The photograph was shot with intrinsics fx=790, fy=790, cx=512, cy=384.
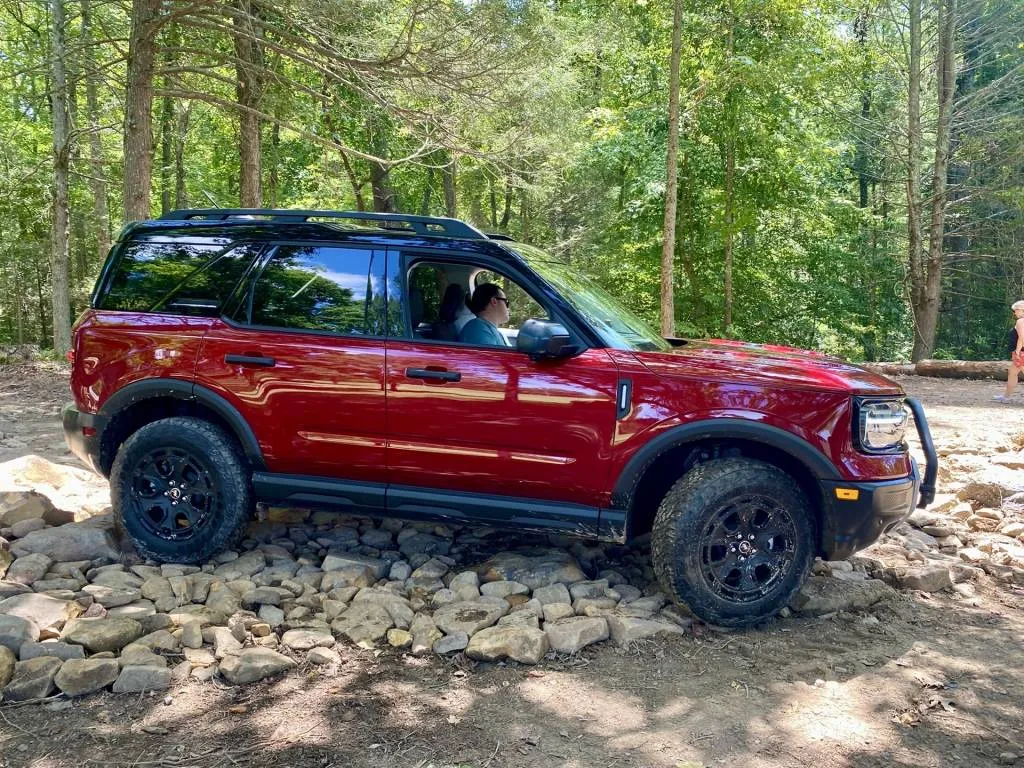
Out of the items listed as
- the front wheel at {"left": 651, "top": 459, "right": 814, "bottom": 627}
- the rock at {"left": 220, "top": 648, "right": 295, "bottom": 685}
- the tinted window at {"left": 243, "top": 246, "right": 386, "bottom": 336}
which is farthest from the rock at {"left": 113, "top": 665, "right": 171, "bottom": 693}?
the front wheel at {"left": 651, "top": 459, "right": 814, "bottom": 627}

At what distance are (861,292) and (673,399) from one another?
87.7ft

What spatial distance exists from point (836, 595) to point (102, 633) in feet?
12.5

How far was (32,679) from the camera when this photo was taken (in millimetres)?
3320

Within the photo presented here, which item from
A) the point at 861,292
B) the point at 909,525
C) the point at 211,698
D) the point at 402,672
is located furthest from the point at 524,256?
the point at 861,292

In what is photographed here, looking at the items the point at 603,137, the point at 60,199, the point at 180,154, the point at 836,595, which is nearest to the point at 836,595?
the point at 836,595

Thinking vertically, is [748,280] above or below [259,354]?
above

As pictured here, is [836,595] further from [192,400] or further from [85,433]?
[85,433]

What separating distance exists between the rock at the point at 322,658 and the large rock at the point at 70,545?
5.81ft

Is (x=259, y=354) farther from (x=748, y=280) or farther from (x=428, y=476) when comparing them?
(x=748, y=280)

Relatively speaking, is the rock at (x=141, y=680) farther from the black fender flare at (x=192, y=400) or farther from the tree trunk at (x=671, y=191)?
the tree trunk at (x=671, y=191)

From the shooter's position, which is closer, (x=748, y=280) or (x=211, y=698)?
(x=211, y=698)

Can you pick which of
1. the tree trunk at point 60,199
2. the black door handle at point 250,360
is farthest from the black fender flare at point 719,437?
the tree trunk at point 60,199

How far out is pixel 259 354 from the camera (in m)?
4.59

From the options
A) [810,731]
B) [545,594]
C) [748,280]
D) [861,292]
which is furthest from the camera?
[861,292]
